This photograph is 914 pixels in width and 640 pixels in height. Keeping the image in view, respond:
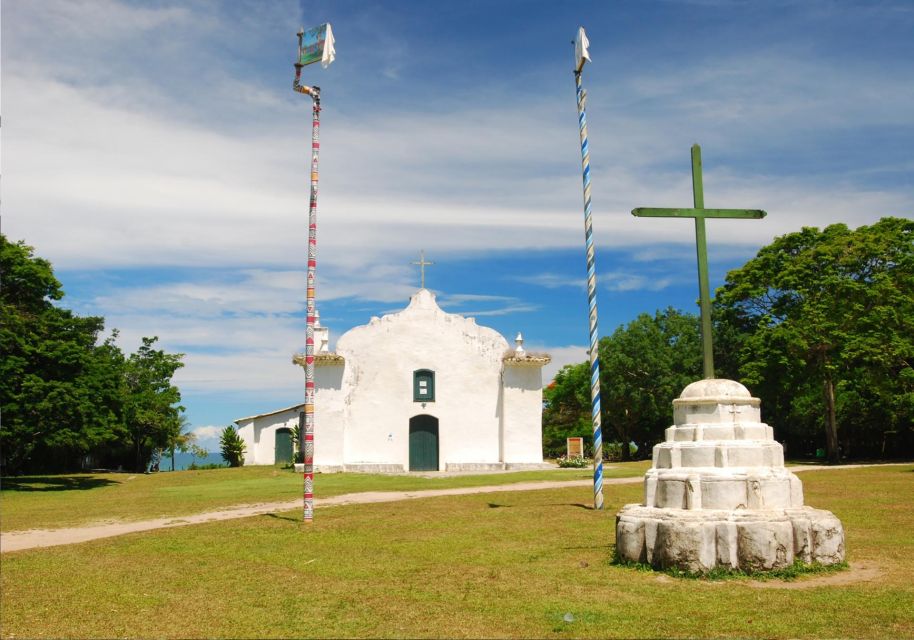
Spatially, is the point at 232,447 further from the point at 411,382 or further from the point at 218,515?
the point at 218,515

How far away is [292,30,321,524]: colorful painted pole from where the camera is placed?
13.2 m

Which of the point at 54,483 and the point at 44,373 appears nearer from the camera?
the point at 44,373

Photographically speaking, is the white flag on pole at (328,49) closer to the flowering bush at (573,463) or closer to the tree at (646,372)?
the flowering bush at (573,463)

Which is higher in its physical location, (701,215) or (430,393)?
(701,215)

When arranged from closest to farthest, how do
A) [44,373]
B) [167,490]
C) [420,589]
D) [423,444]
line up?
[420,589], [167,490], [44,373], [423,444]

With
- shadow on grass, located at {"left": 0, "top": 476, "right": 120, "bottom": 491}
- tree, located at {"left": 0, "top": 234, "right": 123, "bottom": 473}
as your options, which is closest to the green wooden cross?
tree, located at {"left": 0, "top": 234, "right": 123, "bottom": 473}

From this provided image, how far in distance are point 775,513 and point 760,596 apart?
4.60ft

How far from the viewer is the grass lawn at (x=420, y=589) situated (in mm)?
6234

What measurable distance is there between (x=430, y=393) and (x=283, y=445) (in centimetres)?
1474

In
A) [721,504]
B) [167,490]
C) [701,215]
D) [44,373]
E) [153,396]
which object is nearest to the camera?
[721,504]

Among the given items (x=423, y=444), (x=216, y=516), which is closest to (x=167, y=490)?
(x=216, y=516)

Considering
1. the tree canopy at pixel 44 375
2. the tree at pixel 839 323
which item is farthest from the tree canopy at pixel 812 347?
the tree canopy at pixel 44 375

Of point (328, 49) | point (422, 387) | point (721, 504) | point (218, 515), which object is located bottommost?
point (218, 515)

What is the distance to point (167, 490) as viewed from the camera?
73.8 feet
